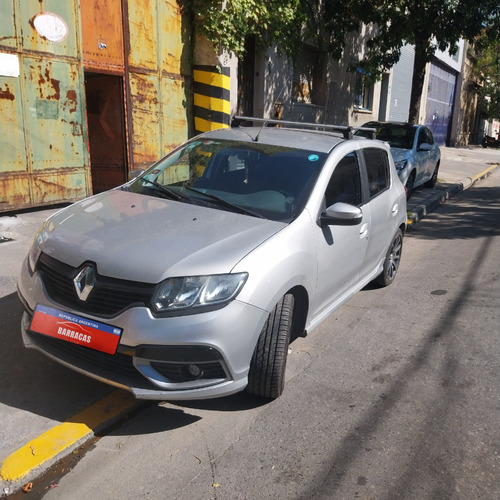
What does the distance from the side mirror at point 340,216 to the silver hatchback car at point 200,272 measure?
0.01m

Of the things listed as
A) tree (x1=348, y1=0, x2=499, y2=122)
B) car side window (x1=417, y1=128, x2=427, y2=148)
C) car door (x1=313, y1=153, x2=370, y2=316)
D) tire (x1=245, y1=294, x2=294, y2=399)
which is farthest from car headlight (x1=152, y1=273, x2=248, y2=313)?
tree (x1=348, y1=0, x2=499, y2=122)

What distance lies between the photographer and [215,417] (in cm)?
333

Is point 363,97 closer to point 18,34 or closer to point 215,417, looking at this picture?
point 18,34

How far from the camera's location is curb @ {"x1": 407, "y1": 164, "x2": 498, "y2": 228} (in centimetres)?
973

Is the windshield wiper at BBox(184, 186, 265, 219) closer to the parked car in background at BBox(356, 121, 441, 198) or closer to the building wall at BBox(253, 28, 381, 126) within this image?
the parked car in background at BBox(356, 121, 441, 198)

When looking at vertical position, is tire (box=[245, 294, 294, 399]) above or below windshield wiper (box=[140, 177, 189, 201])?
below

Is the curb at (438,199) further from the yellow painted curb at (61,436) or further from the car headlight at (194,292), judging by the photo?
the yellow painted curb at (61,436)

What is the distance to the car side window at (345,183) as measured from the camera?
13.5ft

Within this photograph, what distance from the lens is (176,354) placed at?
2.88m

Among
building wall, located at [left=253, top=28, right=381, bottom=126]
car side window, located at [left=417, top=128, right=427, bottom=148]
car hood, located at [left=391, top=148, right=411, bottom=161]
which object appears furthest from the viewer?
building wall, located at [left=253, top=28, right=381, bottom=126]

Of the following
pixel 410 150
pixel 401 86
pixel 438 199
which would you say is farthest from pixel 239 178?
pixel 401 86

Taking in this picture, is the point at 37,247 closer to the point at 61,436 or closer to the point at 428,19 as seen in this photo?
the point at 61,436

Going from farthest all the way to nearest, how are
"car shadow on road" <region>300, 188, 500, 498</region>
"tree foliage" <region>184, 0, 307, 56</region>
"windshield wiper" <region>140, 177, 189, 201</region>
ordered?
1. "tree foliage" <region>184, 0, 307, 56</region>
2. "windshield wiper" <region>140, 177, 189, 201</region>
3. "car shadow on road" <region>300, 188, 500, 498</region>

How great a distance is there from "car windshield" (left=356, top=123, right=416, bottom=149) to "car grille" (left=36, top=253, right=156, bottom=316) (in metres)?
9.48
